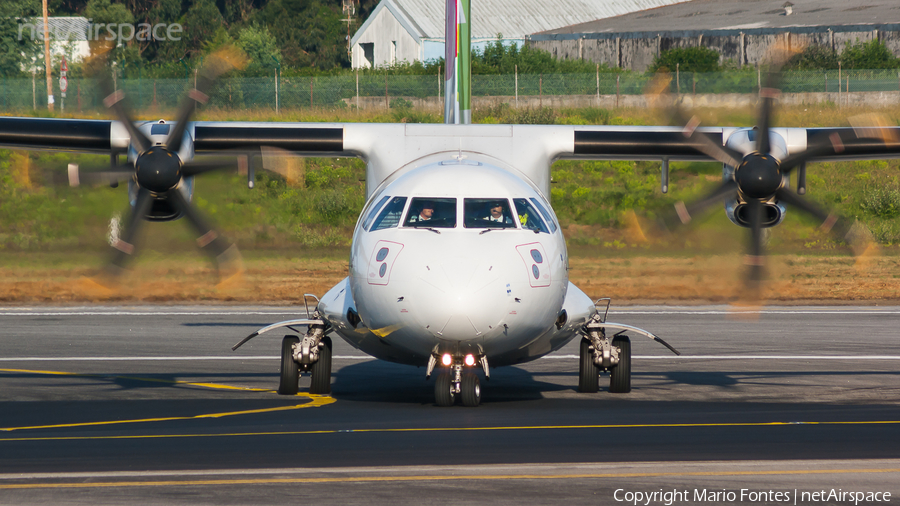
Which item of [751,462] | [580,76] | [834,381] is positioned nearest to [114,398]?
[751,462]

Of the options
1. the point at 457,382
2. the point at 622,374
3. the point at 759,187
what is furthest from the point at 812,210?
the point at 457,382

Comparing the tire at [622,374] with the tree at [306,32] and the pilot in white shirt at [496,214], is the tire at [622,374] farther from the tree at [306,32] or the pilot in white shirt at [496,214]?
the tree at [306,32]

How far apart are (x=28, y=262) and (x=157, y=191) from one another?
60.0 ft

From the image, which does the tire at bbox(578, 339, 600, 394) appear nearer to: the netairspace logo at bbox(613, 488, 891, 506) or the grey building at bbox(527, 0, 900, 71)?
the netairspace logo at bbox(613, 488, 891, 506)

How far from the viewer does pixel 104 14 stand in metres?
68.0

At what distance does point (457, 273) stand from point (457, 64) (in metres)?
7.39

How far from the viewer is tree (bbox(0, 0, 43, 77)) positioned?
58.6 m

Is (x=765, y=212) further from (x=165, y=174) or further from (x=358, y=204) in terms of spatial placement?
(x=358, y=204)

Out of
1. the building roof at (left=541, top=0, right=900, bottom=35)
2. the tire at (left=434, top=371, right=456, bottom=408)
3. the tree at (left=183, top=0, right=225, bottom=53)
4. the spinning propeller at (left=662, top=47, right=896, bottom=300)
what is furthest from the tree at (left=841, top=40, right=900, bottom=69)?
the tire at (left=434, top=371, right=456, bottom=408)

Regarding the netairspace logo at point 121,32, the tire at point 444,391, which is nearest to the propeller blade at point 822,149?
the tire at point 444,391

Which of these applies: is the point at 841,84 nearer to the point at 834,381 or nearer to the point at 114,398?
the point at 834,381

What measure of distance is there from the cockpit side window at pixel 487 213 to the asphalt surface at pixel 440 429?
2097mm

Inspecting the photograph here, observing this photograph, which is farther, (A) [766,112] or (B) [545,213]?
(A) [766,112]

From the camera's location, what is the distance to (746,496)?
799 centimetres
